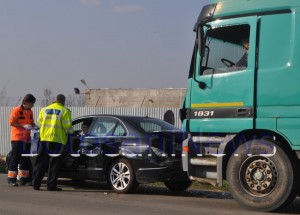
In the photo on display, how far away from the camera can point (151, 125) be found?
10.7m

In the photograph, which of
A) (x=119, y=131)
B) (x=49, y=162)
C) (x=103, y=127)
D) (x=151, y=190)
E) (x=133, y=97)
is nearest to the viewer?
(x=119, y=131)

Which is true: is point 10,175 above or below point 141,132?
below

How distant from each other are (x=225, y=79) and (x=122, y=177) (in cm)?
309

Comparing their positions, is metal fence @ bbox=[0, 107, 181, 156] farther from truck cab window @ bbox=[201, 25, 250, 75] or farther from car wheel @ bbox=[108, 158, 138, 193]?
truck cab window @ bbox=[201, 25, 250, 75]

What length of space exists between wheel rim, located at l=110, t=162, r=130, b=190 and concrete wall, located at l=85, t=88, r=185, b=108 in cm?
2524

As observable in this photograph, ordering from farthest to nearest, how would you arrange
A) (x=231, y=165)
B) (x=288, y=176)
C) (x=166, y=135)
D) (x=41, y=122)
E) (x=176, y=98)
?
(x=176, y=98), (x=41, y=122), (x=166, y=135), (x=231, y=165), (x=288, y=176)

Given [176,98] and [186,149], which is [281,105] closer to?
[186,149]

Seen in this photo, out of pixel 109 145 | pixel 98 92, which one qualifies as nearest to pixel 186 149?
pixel 109 145

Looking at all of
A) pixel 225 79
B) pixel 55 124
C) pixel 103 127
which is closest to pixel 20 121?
pixel 55 124

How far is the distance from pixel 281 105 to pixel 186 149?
1.74 m

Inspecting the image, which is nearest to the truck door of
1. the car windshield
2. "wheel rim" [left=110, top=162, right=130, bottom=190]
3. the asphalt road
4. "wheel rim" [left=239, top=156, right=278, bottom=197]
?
"wheel rim" [left=239, top=156, right=278, bottom=197]

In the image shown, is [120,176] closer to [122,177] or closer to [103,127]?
[122,177]

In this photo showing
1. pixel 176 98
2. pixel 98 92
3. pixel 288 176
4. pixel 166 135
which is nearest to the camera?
pixel 288 176

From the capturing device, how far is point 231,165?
8.23 metres
